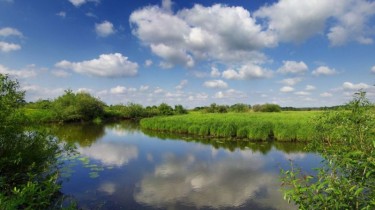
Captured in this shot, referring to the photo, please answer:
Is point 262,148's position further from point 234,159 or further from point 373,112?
point 373,112

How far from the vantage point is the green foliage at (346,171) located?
4.06m

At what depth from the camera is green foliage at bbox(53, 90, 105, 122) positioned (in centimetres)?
5900

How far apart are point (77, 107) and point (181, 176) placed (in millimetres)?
51690

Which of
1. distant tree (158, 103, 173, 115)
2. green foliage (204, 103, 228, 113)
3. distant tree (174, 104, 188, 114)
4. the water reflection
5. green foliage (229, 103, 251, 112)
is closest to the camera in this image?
the water reflection

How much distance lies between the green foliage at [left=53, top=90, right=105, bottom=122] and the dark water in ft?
112

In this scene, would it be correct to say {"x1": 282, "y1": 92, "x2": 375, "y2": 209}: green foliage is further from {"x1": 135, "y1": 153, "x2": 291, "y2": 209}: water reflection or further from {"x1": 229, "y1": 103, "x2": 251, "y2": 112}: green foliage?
{"x1": 229, "y1": 103, "x2": 251, "y2": 112}: green foliage

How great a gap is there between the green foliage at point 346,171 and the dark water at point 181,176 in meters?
7.87

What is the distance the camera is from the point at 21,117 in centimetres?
1134

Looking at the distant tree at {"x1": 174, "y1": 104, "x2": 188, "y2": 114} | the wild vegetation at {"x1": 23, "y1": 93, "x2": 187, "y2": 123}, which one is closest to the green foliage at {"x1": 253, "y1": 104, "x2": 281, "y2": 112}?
the distant tree at {"x1": 174, "y1": 104, "x2": 188, "y2": 114}

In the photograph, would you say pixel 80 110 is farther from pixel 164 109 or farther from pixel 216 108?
pixel 216 108

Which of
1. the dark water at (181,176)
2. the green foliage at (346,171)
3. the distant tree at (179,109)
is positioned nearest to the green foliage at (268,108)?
the distant tree at (179,109)

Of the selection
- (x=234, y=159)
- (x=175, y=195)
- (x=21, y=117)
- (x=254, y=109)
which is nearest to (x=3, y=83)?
(x=21, y=117)

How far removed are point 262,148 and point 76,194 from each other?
18.1 meters

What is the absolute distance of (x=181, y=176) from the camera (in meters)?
17.0
